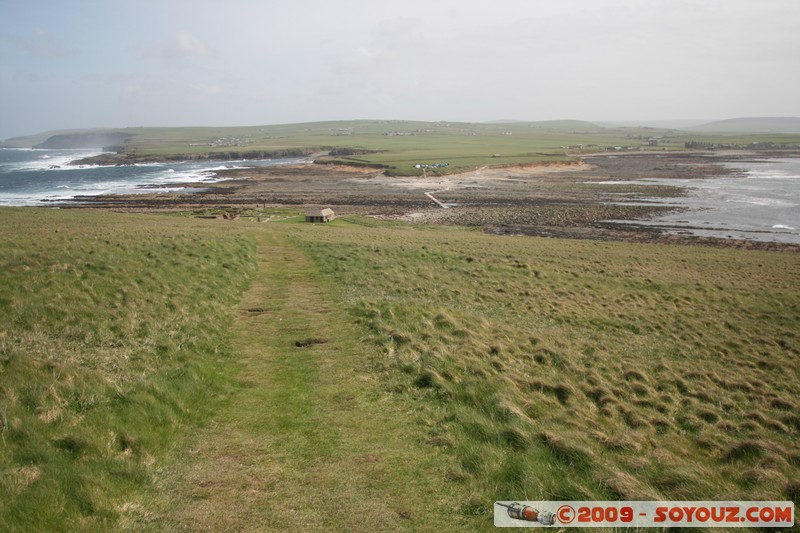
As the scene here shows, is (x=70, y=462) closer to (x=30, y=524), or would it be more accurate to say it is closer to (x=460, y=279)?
(x=30, y=524)

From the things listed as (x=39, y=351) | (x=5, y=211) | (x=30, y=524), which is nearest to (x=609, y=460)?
(x=30, y=524)

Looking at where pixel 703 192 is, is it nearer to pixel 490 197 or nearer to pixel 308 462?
pixel 490 197

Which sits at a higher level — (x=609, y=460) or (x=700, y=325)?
(x=609, y=460)

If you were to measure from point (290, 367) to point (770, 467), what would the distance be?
29.0 ft

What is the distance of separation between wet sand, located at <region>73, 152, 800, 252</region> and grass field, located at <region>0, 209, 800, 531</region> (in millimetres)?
37652

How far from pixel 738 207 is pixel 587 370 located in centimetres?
7112

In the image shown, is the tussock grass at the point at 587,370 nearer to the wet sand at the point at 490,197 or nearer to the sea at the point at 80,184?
the wet sand at the point at 490,197

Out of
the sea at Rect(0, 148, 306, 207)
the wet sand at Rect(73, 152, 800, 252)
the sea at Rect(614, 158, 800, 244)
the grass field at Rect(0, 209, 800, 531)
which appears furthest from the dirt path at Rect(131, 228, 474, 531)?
the sea at Rect(0, 148, 306, 207)

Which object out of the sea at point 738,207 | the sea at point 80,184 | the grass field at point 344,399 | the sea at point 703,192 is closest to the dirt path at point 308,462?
the grass field at point 344,399

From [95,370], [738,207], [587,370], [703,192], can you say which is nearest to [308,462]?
[95,370]

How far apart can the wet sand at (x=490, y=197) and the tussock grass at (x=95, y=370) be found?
43246mm

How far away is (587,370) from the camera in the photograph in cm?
1249

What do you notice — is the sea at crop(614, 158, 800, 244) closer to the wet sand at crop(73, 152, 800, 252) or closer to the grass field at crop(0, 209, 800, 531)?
the wet sand at crop(73, 152, 800, 252)

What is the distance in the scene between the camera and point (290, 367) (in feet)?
36.5
